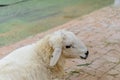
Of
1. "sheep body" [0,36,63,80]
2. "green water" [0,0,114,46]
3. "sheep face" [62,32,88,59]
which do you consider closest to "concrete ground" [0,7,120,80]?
"green water" [0,0,114,46]

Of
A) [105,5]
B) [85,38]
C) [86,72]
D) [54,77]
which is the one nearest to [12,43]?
[85,38]

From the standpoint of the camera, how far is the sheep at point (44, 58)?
2451mm

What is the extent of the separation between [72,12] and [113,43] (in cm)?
214

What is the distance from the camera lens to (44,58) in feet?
8.66

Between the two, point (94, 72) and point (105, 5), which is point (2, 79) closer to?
point (94, 72)

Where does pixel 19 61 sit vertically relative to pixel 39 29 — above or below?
above

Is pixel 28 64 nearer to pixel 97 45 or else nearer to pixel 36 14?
pixel 97 45

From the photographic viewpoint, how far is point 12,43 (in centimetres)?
465

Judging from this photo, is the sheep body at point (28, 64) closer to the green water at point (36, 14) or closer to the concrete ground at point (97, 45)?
the concrete ground at point (97, 45)

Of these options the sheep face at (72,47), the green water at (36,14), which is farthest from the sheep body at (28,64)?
the green water at (36,14)

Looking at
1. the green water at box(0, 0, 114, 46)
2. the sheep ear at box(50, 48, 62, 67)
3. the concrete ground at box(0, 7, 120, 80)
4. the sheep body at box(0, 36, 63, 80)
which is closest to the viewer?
the sheep body at box(0, 36, 63, 80)

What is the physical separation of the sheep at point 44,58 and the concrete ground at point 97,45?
0.85 m

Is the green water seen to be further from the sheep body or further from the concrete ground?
the sheep body

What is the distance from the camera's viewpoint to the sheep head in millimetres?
2572
